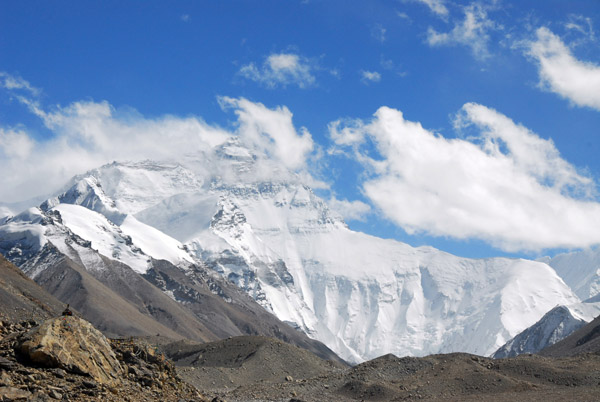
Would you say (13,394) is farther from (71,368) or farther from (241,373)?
(241,373)

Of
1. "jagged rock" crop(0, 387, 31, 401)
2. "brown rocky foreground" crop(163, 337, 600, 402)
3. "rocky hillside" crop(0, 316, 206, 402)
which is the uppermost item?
"brown rocky foreground" crop(163, 337, 600, 402)

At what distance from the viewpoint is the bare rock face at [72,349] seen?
2688 centimetres

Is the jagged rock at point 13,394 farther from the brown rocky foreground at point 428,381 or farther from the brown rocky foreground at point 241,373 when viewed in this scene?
the brown rocky foreground at point 428,381

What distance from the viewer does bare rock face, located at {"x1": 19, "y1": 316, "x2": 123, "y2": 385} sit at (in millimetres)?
26875

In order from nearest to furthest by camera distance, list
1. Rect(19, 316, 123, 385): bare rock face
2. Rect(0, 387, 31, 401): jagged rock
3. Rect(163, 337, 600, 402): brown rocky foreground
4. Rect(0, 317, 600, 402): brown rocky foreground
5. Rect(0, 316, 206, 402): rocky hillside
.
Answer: Rect(0, 387, 31, 401): jagged rock, Rect(0, 316, 206, 402): rocky hillside, Rect(0, 317, 600, 402): brown rocky foreground, Rect(19, 316, 123, 385): bare rock face, Rect(163, 337, 600, 402): brown rocky foreground

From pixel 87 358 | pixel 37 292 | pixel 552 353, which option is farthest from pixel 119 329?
pixel 87 358

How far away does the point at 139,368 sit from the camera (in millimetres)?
31469

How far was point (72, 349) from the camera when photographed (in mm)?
27859

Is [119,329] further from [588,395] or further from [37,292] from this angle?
[588,395]

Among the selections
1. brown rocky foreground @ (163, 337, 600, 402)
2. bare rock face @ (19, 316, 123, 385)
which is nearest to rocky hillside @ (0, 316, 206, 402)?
bare rock face @ (19, 316, 123, 385)

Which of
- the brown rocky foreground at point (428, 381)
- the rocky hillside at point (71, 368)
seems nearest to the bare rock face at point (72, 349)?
the rocky hillside at point (71, 368)

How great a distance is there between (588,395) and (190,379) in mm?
35123

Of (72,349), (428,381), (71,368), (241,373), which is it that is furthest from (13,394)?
(241,373)

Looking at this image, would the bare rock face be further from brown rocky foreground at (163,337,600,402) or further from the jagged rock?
brown rocky foreground at (163,337,600,402)
